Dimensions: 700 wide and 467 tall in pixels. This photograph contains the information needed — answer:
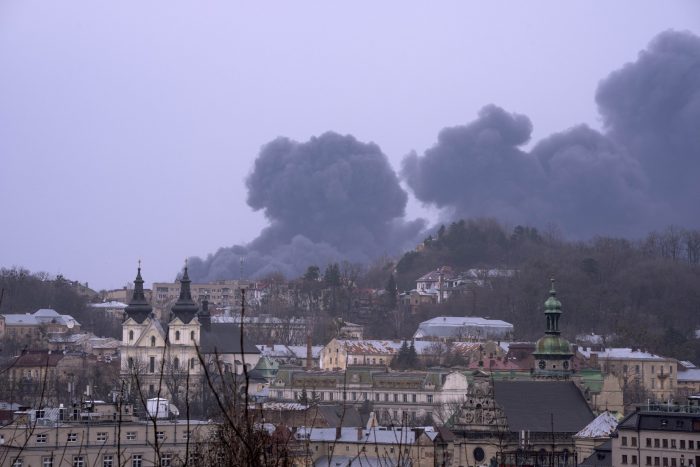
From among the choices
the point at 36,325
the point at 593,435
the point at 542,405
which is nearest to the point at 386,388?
the point at 542,405

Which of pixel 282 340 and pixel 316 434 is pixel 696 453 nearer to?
pixel 316 434

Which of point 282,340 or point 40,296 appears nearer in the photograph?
point 282,340

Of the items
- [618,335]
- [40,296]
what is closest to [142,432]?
[618,335]

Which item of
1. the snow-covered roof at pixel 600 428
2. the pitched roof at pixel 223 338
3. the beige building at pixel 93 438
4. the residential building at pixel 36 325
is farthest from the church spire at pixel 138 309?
the beige building at pixel 93 438

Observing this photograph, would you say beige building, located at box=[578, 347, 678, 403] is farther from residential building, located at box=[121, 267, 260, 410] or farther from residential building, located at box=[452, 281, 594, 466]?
residential building, located at box=[452, 281, 594, 466]

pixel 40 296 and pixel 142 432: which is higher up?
pixel 40 296

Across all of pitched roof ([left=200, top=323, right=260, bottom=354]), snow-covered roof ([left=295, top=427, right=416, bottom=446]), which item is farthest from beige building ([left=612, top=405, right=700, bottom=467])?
pitched roof ([left=200, top=323, right=260, bottom=354])
